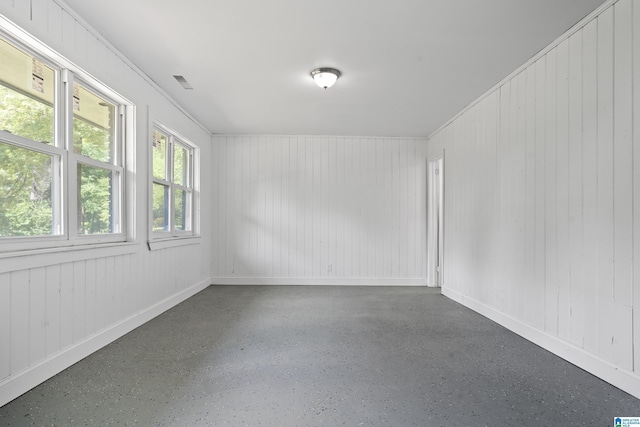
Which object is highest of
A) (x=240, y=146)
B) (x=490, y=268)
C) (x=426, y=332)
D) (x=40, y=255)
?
(x=240, y=146)

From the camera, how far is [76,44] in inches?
108

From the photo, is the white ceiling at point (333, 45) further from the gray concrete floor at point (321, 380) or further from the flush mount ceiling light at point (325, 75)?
the gray concrete floor at point (321, 380)

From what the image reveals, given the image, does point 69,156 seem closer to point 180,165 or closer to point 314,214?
point 180,165

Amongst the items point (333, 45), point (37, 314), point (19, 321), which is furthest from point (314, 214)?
point (19, 321)

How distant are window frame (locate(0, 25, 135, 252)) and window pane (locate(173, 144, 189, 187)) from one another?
1.52m

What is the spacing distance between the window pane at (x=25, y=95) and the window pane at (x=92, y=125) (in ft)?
0.98

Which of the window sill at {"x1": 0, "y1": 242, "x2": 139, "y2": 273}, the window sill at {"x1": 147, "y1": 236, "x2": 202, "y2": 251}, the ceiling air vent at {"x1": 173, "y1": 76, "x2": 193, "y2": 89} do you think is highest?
the ceiling air vent at {"x1": 173, "y1": 76, "x2": 193, "y2": 89}

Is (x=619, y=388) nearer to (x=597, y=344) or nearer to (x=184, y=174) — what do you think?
(x=597, y=344)

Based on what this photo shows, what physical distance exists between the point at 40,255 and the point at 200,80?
238cm

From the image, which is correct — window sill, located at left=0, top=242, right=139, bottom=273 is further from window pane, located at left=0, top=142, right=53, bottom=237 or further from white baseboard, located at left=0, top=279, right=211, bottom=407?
white baseboard, located at left=0, top=279, right=211, bottom=407

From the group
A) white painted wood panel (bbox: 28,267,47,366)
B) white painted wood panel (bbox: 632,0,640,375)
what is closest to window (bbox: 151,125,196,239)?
white painted wood panel (bbox: 28,267,47,366)

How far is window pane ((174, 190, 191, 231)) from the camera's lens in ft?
16.9

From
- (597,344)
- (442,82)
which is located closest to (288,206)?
(442,82)

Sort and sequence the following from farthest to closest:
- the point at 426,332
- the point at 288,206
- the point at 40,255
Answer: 1. the point at 288,206
2. the point at 426,332
3. the point at 40,255
